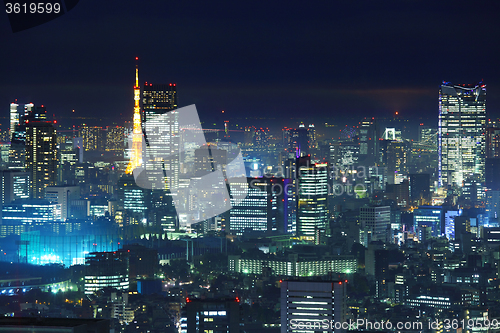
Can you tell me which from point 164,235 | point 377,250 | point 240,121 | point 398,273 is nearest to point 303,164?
point 240,121

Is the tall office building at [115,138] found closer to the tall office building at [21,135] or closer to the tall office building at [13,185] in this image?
the tall office building at [21,135]

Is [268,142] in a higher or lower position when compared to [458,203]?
higher

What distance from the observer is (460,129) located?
31188mm

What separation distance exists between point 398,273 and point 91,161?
52.7 feet

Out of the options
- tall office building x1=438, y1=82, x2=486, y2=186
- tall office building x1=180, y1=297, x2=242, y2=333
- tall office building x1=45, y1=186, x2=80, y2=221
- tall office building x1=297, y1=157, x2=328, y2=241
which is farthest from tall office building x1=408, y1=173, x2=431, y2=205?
tall office building x1=180, y1=297, x2=242, y2=333

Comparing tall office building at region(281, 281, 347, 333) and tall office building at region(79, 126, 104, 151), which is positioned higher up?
tall office building at region(79, 126, 104, 151)

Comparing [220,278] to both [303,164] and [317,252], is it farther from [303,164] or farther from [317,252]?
[303,164]

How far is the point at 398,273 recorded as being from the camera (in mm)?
17000

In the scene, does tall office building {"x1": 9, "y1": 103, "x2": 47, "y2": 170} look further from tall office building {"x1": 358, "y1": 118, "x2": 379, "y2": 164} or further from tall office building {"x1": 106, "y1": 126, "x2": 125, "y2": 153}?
tall office building {"x1": 358, "y1": 118, "x2": 379, "y2": 164}

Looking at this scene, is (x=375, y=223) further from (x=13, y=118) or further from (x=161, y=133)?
(x=13, y=118)

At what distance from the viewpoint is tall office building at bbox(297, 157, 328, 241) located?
23266 mm

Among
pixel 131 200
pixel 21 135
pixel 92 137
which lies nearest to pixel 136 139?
pixel 92 137

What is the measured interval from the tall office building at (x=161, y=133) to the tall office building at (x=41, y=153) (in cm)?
302

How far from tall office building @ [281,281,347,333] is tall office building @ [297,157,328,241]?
553 inches
